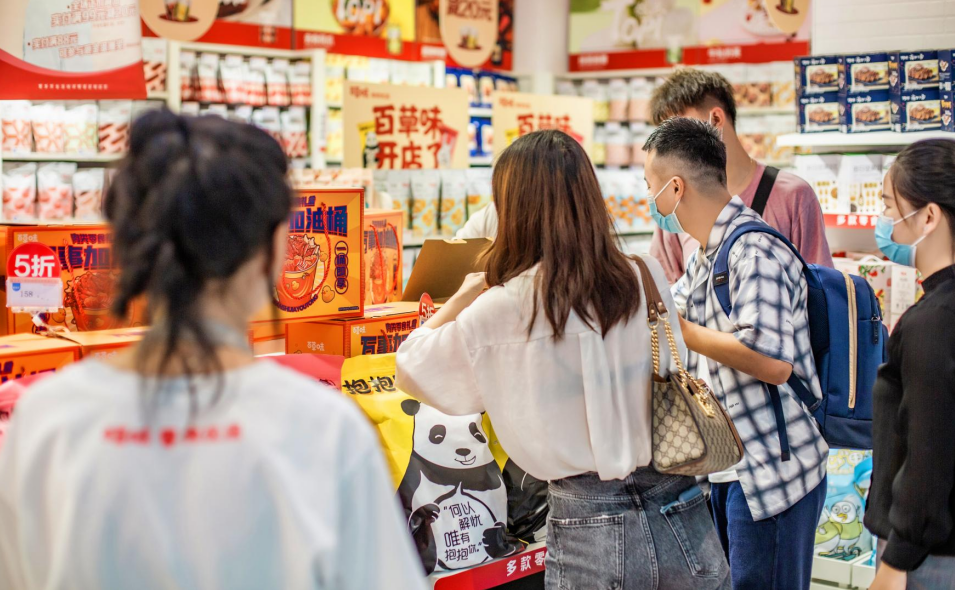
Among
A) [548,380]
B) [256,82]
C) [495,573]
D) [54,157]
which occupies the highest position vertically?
[256,82]

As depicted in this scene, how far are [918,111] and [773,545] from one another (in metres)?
2.50

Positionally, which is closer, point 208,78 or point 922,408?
point 922,408

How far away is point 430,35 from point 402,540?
852cm

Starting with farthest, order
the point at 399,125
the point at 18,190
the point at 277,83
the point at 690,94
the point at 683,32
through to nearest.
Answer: the point at 683,32 → the point at 277,83 → the point at 18,190 → the point at 399,125 → the point at 690,94

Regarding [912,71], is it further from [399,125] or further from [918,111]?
[399,125]

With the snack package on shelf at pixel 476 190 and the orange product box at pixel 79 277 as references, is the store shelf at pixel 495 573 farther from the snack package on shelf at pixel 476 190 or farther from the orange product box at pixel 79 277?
the snack package on shelf at pixel 476 190

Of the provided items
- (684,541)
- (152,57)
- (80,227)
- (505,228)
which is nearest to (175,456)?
(505,228)

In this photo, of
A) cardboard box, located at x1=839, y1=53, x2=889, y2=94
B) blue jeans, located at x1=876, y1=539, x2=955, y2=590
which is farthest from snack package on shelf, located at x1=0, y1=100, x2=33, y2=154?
blue jeans, located at x1=876, y1=539, x2=955, y2=590

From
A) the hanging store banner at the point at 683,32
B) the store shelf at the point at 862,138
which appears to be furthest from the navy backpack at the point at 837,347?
the hanging store banner at the point at 683,32

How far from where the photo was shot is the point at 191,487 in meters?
0.90

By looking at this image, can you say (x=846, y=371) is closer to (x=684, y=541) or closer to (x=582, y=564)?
(x=684, y=541)

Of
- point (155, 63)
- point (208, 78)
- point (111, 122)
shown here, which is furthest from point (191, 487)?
point (208, 78)

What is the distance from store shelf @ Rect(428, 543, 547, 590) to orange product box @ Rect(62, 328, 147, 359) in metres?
0.95

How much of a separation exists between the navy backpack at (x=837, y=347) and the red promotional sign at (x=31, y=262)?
65.9 inches
